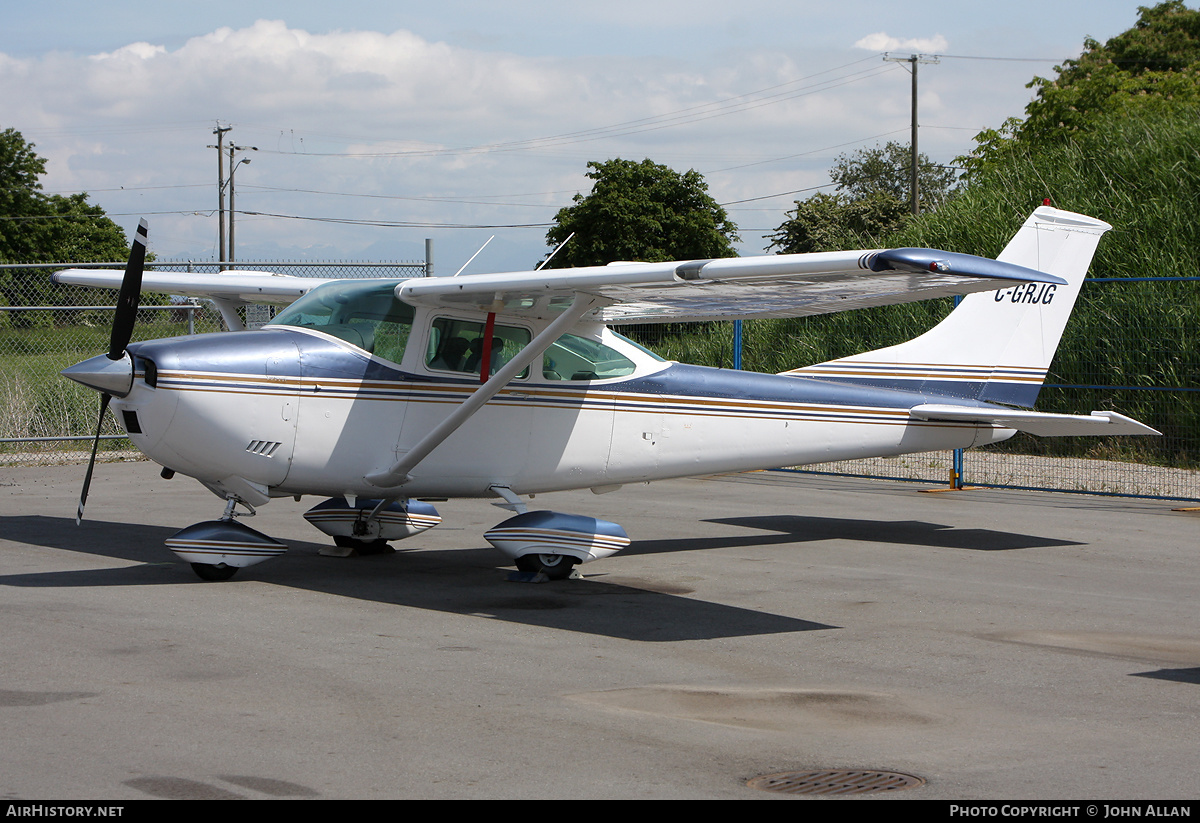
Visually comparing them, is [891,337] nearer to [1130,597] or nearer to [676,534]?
[676,534]

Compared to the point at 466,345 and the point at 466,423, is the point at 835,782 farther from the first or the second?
the point at 466,345

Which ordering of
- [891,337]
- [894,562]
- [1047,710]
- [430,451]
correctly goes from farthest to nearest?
[891,337] → [894,562] → [430,451] → [1047,710]

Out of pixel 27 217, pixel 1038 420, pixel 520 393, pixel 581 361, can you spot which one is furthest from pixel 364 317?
pixel 27 217

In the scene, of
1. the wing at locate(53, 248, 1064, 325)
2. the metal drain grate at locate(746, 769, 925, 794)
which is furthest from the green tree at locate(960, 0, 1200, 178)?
the metal drain grate at locate(746, 769, 925, 794)

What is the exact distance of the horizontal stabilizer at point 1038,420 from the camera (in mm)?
10180

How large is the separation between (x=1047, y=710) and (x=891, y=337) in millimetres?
14102

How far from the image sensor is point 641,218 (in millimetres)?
44844

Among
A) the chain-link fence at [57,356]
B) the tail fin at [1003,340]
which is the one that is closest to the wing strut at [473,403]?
the tail fin at [1003,340]

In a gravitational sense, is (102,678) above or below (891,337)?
below

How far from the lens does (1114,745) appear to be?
15.6ft

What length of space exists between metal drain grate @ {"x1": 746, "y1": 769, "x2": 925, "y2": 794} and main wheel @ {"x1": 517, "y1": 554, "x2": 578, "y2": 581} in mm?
4499

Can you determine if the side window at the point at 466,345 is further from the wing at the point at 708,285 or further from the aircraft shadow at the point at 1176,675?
the aircraft shadow at the point at 1176,675

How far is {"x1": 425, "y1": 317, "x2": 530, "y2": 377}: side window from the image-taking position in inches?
353

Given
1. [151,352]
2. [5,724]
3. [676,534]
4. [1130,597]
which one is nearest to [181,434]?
[151,352]
